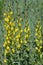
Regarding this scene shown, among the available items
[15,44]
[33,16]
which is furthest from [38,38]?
[33,16]

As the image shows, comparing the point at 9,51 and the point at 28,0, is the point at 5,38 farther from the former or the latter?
the point at 28,0

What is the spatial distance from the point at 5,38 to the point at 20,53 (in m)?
0.34

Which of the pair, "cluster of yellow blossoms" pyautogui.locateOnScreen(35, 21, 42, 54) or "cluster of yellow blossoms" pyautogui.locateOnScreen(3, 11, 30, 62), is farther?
"cluster of yellow blossoms" pyautogui.locateOnScreen(35, 21, 42, 54)

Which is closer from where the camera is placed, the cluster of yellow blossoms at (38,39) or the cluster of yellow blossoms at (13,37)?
the cluster of yellow blossoms at (13,37)

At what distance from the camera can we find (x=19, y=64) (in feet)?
13.0

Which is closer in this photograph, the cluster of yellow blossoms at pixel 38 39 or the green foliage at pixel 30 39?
the green foliage at pixel 30 39

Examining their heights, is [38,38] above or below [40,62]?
above

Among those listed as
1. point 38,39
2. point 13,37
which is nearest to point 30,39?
point 38,39

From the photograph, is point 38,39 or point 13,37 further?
point 38,39

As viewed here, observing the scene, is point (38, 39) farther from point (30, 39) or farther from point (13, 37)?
point (13, 37)

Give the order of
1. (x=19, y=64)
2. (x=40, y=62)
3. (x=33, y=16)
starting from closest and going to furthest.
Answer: (x=19, y=64)
(x=40, y=62)
(x=33, y=16)

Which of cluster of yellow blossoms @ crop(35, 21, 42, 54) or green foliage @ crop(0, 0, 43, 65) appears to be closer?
green foliage @ crop(0, 0, 43, 65)

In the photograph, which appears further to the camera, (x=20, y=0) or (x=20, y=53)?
(x=20, y=0)

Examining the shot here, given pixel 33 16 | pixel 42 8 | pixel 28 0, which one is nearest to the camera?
pixel 33 16
